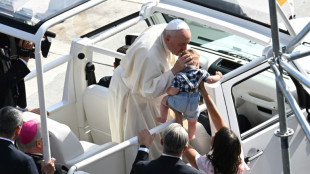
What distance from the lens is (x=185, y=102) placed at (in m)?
5.85

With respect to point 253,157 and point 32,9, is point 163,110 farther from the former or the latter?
point 32,9

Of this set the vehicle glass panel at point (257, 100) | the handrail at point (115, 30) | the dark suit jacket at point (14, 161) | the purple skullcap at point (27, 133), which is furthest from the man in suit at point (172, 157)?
the handrail at point (115, 30)

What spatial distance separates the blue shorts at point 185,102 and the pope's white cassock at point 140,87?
0.37 ft

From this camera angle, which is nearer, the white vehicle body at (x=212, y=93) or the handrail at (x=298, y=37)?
the handrail at (x=298, y=37)

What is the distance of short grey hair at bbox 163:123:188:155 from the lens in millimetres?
5246

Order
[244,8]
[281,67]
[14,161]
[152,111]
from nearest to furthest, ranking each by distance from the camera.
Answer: [281,67]
[14,161]
[152,111]
[244,8]

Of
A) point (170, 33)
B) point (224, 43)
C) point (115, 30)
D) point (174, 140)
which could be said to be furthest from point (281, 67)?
point (115, 30)

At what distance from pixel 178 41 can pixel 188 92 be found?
1.28ft

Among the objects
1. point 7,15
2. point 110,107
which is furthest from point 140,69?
point 7,15

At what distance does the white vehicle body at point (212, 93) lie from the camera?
19.5 ft

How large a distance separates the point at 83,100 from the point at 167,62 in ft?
4.10

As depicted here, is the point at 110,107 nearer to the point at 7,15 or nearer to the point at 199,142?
the point at 199,142

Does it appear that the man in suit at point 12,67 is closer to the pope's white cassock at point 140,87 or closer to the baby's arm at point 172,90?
the pope's white cassock at point 140,87

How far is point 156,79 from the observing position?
19.5 ft
